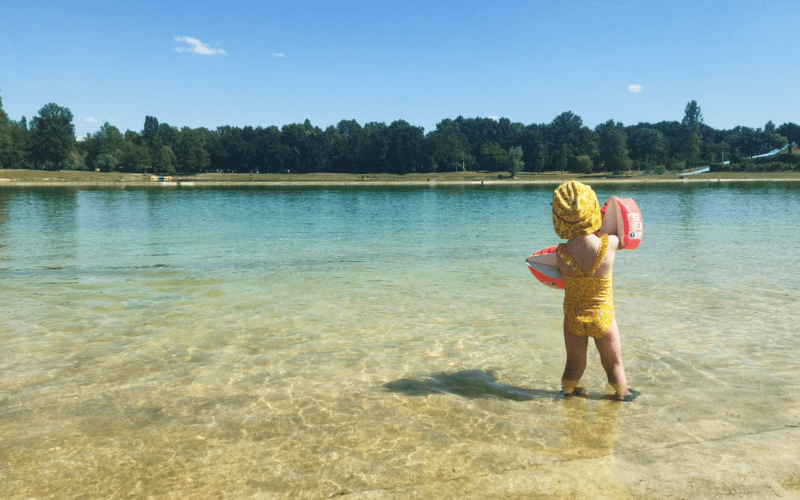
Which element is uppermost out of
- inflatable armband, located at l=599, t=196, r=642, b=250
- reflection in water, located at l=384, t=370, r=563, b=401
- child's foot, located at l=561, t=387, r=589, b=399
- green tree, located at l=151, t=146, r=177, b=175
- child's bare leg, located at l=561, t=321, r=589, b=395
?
green tree, located at l=151, t=146, r=177, b=175

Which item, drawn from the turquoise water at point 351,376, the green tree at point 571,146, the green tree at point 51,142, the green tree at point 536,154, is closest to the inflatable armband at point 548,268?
the turquoise water at point 351,376

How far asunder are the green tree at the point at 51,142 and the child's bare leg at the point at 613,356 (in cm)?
16882

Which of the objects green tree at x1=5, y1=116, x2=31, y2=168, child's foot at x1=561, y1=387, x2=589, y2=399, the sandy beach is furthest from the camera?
green tree at x1=5, y1=116, x2=31, y2=168

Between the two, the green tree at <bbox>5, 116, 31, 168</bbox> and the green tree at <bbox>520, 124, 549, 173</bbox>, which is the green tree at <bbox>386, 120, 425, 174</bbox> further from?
the green tree at <bbox>5, 116, 31, 168</bbox>

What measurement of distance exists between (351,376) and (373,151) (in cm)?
18083

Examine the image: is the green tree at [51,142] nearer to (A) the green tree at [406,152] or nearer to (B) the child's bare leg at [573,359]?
(A) the green tree at [406,152]

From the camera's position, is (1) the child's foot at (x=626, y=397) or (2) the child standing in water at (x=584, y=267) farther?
(1) the child's foot at (x=626, y=397)

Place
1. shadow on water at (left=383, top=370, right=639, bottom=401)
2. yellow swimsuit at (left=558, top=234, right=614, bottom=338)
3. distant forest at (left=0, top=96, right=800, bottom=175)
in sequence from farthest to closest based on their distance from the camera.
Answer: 1. distant forest at (left=0, top=96, right=800, bottom=175)
2. shadow on water at (left=383, top=370, right=639, bottom=401)
3. yellow swimsuit at (left=558, top=234, right=614, bottom=338)

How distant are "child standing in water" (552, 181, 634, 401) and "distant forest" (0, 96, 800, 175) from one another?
158334 mm

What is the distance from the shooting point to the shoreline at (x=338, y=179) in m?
118

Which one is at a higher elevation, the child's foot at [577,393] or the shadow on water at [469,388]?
the child's foot at [577,393]

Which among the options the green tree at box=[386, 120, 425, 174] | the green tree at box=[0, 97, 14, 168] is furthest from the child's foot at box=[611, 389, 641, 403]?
the green tree at box=[386, 120, 425, 174]

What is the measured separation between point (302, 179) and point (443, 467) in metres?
160

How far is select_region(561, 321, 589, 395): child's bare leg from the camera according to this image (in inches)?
216
